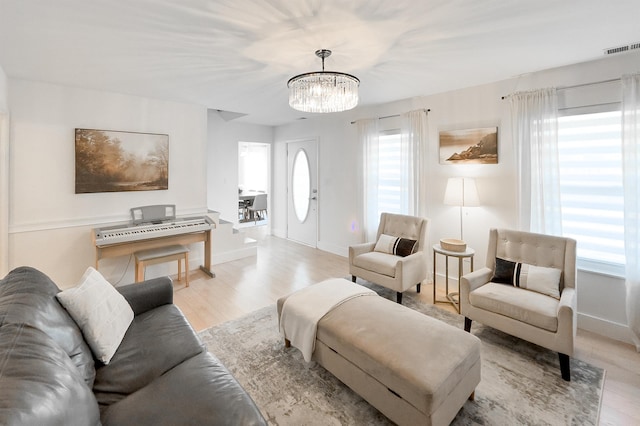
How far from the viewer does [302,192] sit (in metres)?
6.11

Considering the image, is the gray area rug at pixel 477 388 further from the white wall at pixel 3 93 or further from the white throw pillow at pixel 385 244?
the white wall at pixel 3 93

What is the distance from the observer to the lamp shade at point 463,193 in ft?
10.8

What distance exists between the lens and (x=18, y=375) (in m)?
0.94

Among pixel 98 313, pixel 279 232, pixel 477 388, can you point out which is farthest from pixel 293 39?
pixel 279 232

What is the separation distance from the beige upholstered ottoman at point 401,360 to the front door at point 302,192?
3.78 meters

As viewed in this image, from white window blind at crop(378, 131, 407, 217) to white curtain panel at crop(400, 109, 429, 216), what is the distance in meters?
0.14

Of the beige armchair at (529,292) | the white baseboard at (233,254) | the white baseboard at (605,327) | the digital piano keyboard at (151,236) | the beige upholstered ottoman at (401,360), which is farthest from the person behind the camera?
the white baseboard at (233,254)

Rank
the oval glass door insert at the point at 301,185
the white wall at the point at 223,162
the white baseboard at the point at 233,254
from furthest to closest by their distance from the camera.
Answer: the oval glass door insert at the point at 301,185 < the white wall at the point at 223,162 < the white baseboard at the point at 233,254

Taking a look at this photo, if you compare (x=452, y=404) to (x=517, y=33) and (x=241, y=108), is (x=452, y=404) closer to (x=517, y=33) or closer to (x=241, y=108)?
(x=517, y=33)

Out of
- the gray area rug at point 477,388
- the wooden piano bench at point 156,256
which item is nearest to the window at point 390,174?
the gray area rug at point 477,388

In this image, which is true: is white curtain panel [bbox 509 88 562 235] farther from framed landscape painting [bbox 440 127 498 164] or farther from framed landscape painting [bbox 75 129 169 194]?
framed landscape painting [bbox 75 129 169 194]

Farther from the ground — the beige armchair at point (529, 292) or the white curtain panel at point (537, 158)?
the white curtain panel at point (537, 158)

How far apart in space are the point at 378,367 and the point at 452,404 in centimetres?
43

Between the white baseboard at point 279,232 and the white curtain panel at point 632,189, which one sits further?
the white baseboard at point 279,232
